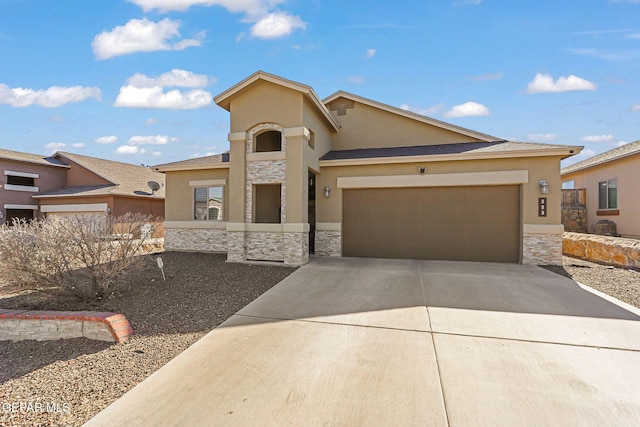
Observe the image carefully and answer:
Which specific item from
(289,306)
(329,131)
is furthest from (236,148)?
(289,306)

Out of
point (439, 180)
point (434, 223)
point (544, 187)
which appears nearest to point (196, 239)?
point (434, 223)

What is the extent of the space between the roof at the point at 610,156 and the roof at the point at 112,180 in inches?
991

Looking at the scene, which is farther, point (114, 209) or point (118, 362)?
point (114, 209)

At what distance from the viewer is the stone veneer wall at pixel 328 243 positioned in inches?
462

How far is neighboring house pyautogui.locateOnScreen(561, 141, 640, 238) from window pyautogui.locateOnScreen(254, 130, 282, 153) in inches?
583

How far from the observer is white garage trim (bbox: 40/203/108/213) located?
19359 millimetres

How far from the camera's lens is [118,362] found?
4.22 m

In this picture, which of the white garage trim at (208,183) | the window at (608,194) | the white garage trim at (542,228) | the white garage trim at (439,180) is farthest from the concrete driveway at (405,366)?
the window at (608,194)

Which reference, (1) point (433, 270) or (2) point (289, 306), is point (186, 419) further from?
(1) point (433, 270)

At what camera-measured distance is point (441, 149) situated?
1213 cm

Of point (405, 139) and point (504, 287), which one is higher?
point (405, 139)

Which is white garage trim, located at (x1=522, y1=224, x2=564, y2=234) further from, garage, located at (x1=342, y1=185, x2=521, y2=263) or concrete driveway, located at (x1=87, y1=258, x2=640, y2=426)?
concrete driveway, located at (x1=87, y1=258, x2=640, y2=426)

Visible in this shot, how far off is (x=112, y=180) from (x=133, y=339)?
2027cm

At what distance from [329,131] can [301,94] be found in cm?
381
